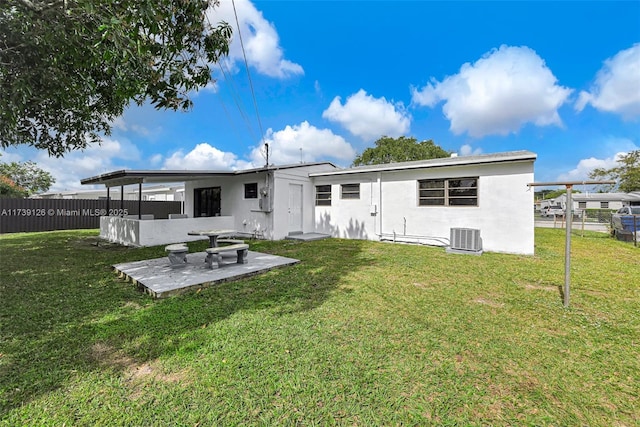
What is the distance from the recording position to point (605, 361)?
252cm

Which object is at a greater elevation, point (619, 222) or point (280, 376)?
point (619, 222)

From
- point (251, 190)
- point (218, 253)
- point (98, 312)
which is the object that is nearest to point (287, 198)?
point (251, 190)

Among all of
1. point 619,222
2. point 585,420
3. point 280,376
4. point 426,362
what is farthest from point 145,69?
point 619,222

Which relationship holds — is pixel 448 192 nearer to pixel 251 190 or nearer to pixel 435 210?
pixel 435 210

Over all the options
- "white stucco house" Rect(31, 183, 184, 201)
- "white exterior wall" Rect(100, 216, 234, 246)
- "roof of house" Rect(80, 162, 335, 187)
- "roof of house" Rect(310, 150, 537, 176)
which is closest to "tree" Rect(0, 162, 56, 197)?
"white stucco house" Rect(31, 183, 184, 201)

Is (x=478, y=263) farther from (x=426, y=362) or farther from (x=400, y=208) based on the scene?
(x=426, y=362)

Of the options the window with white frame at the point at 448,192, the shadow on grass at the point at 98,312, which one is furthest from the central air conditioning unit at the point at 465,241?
the shadow on grass at the point at 98,312

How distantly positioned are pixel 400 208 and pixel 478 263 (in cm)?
364

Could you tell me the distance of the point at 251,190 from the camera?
37.0ft

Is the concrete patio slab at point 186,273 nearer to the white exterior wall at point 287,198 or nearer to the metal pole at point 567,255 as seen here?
the white exterior wall at point 287,198

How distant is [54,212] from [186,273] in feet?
49.5

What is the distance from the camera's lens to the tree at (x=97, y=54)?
11.2 feet

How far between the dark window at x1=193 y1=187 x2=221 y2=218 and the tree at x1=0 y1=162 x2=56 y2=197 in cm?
Answer: 2998

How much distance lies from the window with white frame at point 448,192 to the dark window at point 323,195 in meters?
3.81
